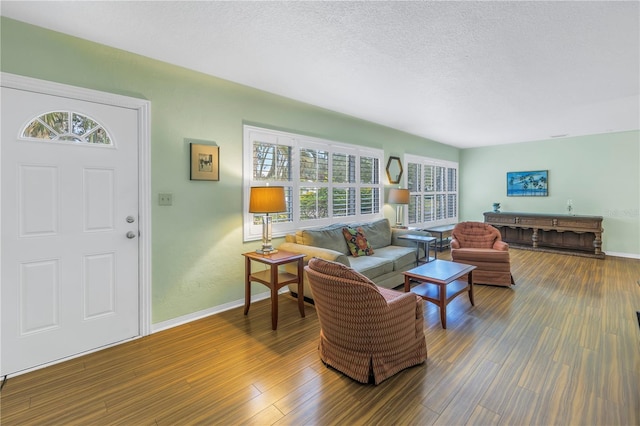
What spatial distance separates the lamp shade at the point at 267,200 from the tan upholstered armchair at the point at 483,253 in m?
2.80

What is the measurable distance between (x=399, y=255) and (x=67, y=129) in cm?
375

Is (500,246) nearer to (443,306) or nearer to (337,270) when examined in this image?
(443,306)

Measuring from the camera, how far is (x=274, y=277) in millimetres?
2834

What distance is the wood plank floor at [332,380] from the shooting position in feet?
5.71

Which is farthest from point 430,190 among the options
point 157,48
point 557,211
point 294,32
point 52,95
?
point 52,95

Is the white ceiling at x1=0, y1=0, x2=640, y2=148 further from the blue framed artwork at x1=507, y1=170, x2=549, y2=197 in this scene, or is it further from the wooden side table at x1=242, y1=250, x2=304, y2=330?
the blue framed artwork at x1=507, y1=170, x2=549, y2=197

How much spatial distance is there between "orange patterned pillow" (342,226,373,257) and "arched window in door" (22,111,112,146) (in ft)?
9.24

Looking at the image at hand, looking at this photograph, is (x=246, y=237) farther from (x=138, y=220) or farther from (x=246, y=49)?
(x=246, y=49)

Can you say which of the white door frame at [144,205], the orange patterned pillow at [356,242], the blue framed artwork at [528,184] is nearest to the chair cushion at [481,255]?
the orange patterned pillow at [356,242]

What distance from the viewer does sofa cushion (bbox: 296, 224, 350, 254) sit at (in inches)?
144

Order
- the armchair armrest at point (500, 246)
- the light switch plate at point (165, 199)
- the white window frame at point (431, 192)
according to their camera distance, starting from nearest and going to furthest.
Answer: the light switch plate at point (165, 199), the armchair armrest at point (500, 246), the white window frame at point (431, 192)

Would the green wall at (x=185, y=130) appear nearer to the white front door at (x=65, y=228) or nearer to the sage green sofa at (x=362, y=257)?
the white front door at (x=65, y=228)

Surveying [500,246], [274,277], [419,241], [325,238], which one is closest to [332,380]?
[274,277]

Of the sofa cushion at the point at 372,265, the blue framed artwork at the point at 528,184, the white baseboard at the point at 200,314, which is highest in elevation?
the blue framed artwork at the point at 528,184
